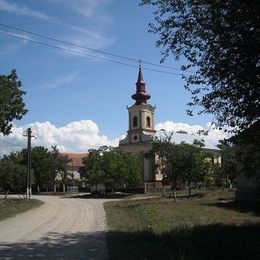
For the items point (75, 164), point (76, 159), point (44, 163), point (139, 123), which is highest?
point (139, 123)

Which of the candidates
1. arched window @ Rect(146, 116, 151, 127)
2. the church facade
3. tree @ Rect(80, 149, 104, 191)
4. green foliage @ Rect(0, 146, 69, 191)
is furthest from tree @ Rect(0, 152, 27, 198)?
arched window @ Rect(146, 116, 151, 127)

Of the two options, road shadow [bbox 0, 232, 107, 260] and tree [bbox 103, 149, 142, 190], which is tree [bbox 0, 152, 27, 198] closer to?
tree [bbox 103, 149, 142, 190]

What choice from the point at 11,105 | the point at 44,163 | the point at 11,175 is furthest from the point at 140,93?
the point at 11,105

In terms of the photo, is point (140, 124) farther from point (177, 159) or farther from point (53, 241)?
point (53, 241)

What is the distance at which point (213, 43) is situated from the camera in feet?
51.7

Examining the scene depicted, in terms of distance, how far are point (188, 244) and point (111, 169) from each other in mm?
62065

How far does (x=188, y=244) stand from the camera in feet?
60.7

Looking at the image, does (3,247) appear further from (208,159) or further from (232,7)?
(208,159)

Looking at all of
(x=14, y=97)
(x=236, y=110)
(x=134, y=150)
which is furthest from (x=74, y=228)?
(x=134, y=150)

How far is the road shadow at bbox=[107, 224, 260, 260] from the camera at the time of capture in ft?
53.7

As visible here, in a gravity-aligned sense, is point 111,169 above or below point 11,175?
above

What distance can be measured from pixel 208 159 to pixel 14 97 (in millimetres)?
32226

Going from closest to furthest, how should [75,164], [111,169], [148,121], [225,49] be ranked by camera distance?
1. [225,49]
2. [111,169]
3. [148,121]
4. [75,164]

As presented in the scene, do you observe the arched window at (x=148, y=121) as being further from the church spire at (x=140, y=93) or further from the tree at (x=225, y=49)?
the tree at (x=225, y=49)
